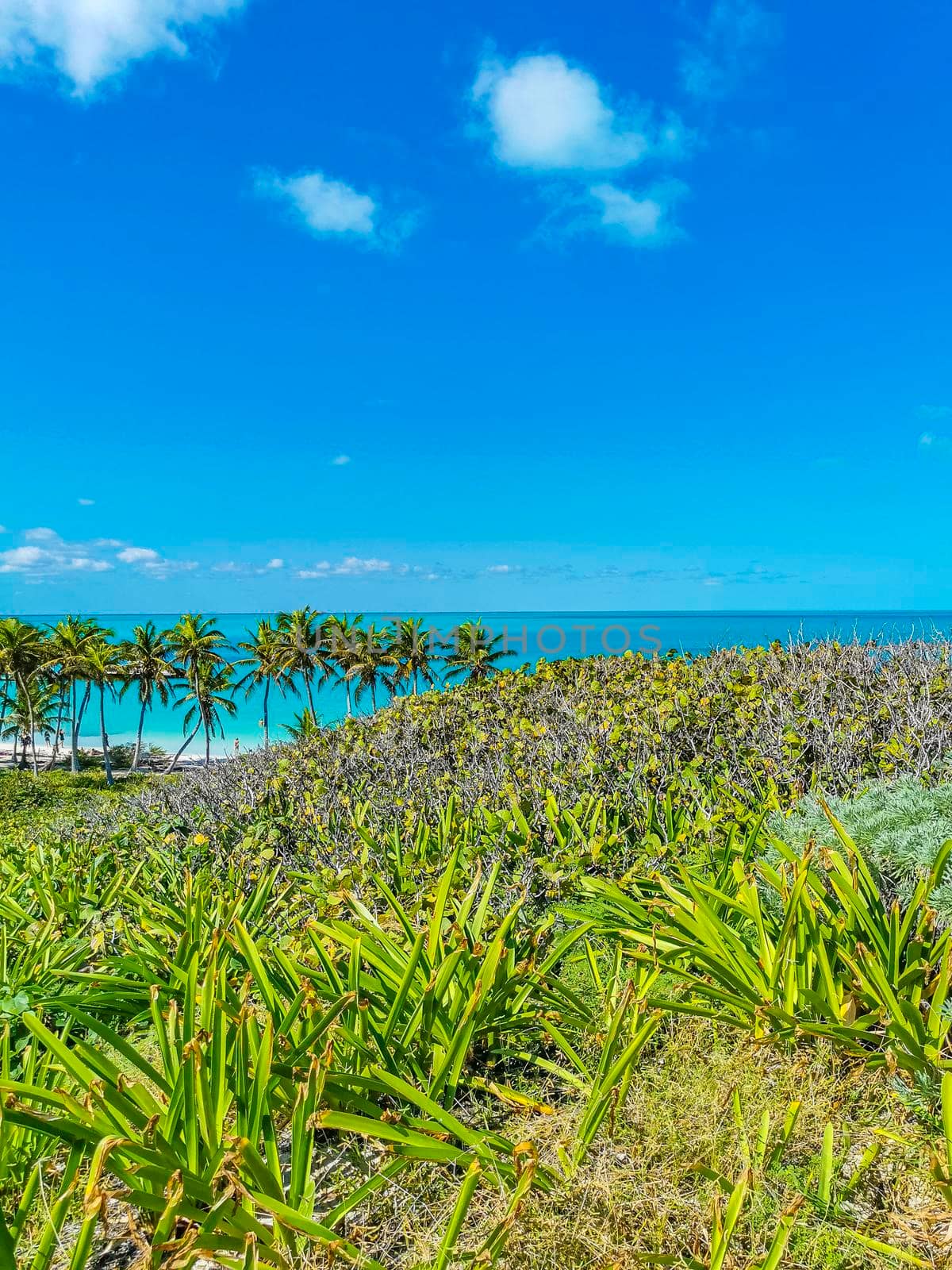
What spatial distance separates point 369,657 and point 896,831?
52.9 meters

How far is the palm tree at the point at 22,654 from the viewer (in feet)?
182

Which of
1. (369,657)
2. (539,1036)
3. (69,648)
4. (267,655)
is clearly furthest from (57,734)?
(539,1036)

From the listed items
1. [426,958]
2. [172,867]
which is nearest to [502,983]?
[426,958]

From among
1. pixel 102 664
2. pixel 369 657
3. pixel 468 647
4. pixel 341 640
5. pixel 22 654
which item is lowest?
pixel 102 664

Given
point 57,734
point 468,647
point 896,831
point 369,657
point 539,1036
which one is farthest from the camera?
point 57,734

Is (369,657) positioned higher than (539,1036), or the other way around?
(539,1036)

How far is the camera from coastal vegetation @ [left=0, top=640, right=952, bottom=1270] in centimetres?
203

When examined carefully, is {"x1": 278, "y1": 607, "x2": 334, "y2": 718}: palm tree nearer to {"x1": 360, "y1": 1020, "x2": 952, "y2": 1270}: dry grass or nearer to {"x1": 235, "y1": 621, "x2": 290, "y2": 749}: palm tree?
{"x1": 235, "y1": 621, "x2": 290, "y2": 749}: palm tree

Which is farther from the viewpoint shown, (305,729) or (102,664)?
(102,664)

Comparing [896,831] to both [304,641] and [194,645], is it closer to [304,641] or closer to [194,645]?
[304,641]

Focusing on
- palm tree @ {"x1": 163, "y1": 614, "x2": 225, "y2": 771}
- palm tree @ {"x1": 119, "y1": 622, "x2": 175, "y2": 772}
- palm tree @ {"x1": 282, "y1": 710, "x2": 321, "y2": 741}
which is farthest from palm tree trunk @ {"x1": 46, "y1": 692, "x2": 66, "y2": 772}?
palm tree @ {"x1": 282, "y1": 710, "x2": 321, "y2": 741}

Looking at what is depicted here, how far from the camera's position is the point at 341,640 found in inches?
2231

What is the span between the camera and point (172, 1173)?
197 centimetres

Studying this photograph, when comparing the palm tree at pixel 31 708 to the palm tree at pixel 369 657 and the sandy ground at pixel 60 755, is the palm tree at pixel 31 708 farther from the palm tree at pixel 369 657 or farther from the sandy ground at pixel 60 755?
the palm tree at pixel 369 657
